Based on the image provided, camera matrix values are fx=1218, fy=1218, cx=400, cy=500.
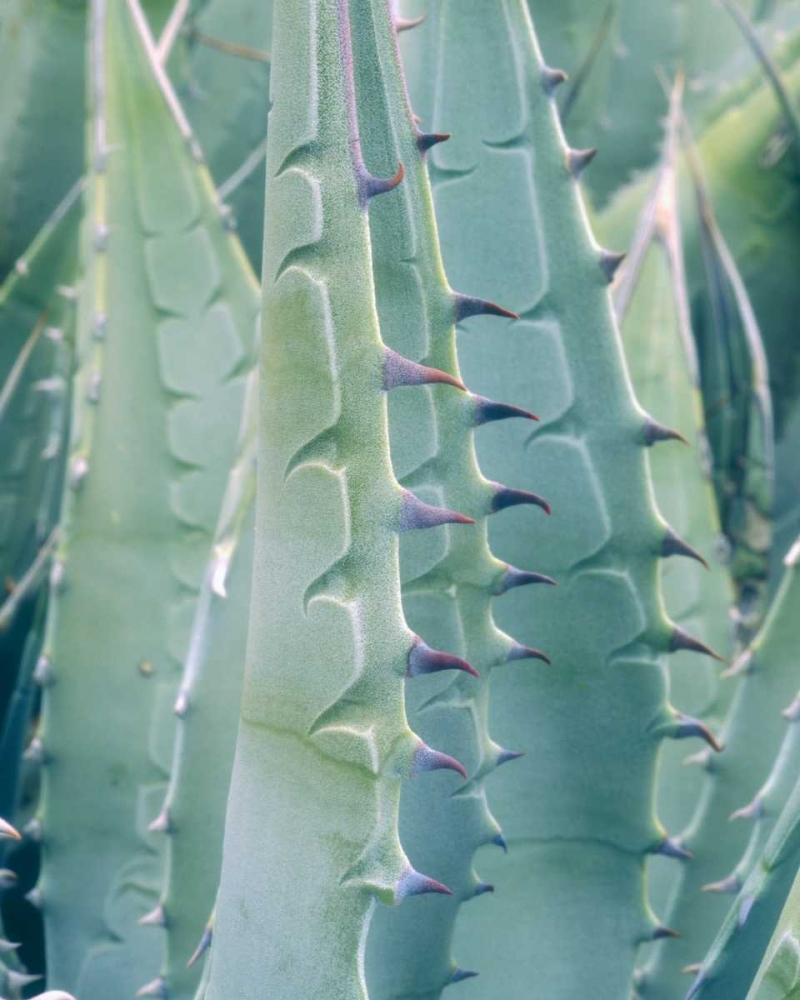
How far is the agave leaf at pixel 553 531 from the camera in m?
0.52

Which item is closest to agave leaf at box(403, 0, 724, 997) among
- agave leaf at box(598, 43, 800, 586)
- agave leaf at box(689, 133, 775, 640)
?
agave leaf at box(689, 133, 775, 640)

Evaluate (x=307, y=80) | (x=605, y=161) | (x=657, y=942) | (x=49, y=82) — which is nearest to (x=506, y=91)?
(x=307, y=80)

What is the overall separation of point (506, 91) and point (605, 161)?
696 mm

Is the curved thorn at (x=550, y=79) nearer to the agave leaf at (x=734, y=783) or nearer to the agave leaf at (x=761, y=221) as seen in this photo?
the agave leaf at (x=734, y=783)

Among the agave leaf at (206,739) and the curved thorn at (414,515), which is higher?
the curved thorn at (414,515)

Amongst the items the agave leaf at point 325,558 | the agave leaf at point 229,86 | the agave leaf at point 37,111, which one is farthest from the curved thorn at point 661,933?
the agave leaf at point 37,111

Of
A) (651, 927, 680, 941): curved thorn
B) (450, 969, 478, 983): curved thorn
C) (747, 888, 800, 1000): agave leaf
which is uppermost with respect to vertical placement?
(747, 888, 800, 1000): agave leaf

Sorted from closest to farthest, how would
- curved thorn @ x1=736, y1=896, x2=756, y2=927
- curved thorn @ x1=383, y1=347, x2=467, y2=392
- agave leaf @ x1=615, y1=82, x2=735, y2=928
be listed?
1. curved thorn @ x1=383, y1=347, x2=467, y2=392
2. curved thorn @ x1=736, y1=896, x2=756, y2=927
3. agave leaf @ x1=615, y1=82, x2=735, y2=928

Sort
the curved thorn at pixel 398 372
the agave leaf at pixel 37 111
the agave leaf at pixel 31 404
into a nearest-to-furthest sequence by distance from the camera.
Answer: the curved thorn at pixel 398 372
the agave leaf at pixel 31 404
the agave leaf at pixel 37 111

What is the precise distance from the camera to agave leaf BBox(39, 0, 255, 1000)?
0.65 m

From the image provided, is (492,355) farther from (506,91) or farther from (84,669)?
(84,669)

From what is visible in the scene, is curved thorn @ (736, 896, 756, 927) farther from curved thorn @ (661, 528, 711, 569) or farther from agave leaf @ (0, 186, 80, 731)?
agave leaf @ (0, 186, 80, 731)

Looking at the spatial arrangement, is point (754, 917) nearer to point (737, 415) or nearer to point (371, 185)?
point (371, 185)

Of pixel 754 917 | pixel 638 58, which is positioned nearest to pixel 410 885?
pixel 754 917
